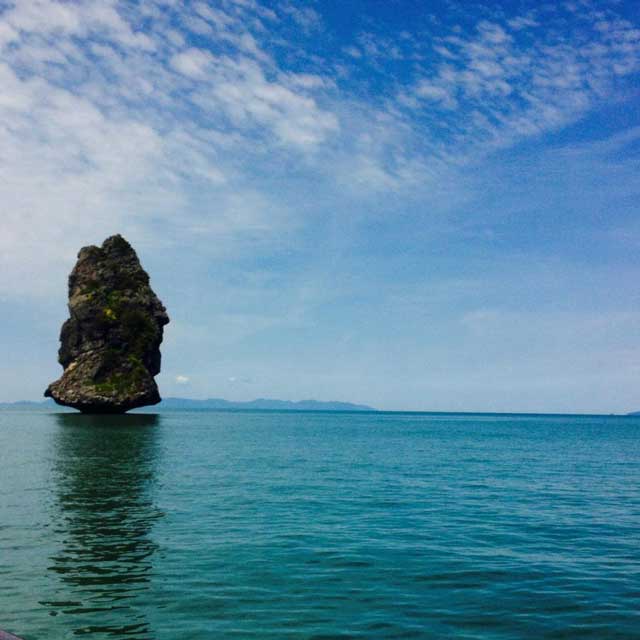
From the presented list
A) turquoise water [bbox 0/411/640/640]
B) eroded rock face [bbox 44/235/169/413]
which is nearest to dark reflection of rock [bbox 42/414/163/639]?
turquoise water [bbox 0/411/640/640]

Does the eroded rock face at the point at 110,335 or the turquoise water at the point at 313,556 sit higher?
the eroded rock face at the point at 110,335

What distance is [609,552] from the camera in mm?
20781

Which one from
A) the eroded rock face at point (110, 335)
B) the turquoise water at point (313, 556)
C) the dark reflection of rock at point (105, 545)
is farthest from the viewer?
the eroded rock face at point (110, 335)

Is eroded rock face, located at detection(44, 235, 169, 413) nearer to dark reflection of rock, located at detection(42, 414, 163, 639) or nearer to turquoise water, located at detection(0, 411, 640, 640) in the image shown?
dark reflection of rock, located at detection(42, 414, 163, 639)

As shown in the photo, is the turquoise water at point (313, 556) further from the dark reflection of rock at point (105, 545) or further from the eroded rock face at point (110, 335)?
the eroded rock face at point (110, 335)

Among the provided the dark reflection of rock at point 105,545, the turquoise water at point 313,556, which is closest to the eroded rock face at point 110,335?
the dark reflection of rock at point 105,545

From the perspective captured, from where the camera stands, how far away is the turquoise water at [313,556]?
1368 cm

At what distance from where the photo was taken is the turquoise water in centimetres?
1368

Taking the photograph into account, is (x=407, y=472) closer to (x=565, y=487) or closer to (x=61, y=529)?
(x=565, y=487)

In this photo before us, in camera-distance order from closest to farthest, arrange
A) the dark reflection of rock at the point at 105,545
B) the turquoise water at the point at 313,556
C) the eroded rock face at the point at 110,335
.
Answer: the turquoise water at the point at 313,556, the dark reflection of rock at the point at 105,545, the eroded rock face at the point at 110,335

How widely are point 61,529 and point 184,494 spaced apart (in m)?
9.83

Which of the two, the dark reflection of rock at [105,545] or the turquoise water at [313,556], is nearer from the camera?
the turquoise water at [313,556]

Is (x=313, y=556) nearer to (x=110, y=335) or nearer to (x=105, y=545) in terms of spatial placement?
(x=105, y=545)

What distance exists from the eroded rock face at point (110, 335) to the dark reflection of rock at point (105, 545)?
271ft
